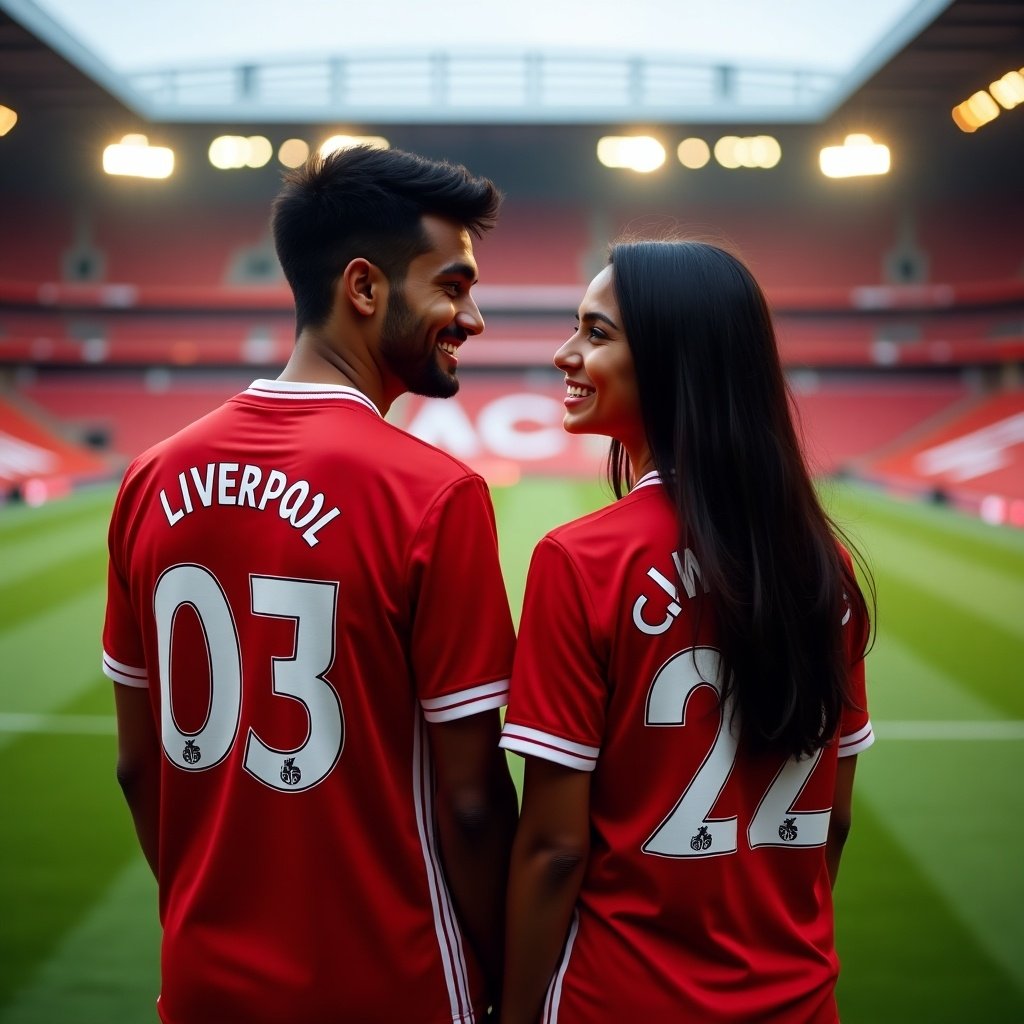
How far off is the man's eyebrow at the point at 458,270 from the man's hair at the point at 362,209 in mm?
47

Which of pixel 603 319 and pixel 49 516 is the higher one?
pixel 49 516

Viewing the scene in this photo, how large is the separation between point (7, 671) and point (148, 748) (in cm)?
643

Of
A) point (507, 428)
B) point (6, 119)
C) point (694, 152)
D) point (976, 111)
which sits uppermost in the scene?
point (694, 152)

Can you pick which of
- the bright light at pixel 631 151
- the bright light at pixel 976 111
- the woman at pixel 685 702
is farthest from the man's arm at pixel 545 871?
the bright light at pixel 631 151

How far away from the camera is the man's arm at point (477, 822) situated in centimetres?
165

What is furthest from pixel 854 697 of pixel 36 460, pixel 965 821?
pixel 36 460

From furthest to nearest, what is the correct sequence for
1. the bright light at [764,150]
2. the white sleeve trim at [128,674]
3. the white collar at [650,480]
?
the bright light at [764,150], the white sleeve trim at [128,674], the white collar at [650,480]

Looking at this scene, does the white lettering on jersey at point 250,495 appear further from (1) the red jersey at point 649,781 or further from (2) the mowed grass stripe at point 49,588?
(2) the mowed grass stripe at point 49,588

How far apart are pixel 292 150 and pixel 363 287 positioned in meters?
27.4

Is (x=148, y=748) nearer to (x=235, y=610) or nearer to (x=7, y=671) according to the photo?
(x=235, y=610)

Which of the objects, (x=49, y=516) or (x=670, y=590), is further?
(x=49, y=516)

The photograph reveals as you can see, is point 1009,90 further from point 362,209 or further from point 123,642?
point 123,642

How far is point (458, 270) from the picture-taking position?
1826 millimetres

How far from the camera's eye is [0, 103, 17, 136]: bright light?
22078 millimetres
